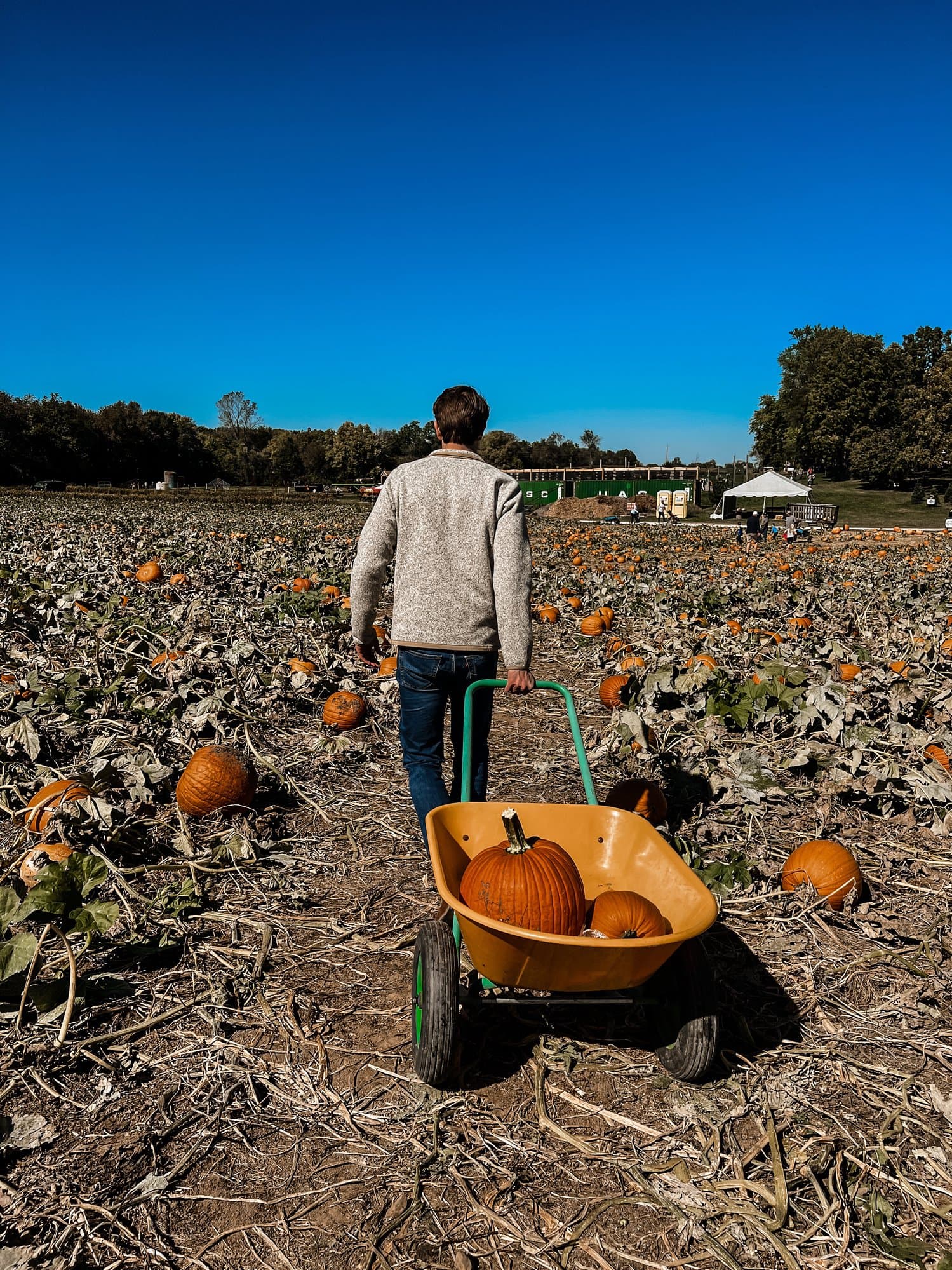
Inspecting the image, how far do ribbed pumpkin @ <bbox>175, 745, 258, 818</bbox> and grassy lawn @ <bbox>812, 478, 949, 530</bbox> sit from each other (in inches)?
1370

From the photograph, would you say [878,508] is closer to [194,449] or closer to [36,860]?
[36,860]

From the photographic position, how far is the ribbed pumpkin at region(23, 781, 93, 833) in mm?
3811

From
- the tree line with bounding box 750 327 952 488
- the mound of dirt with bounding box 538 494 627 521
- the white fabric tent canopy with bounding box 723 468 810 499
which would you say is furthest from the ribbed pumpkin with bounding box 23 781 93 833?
the tree line with bounding box 750 327 952 488

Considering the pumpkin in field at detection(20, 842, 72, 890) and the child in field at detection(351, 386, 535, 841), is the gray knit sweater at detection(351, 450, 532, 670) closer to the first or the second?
the child in field at detection(351, 386, 535, 841)

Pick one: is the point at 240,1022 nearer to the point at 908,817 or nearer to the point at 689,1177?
the point at 689,1177

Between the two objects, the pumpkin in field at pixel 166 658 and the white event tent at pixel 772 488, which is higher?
the white event tent at pixel 772 488

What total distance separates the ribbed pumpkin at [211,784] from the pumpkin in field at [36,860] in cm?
72

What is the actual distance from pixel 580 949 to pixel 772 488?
3650 cm

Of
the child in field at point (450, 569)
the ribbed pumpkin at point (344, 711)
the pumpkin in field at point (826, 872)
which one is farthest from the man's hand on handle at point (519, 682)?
the ribbed pumpkin at point (344, 711)

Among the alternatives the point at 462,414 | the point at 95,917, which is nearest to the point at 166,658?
the point at 95,917

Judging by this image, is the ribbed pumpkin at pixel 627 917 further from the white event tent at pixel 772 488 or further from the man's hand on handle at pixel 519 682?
the white event tent at pixel 772 488

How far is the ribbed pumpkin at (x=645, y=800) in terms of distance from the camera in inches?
162

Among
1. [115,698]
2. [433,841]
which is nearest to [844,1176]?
[433,841]

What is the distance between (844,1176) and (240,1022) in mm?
2000
